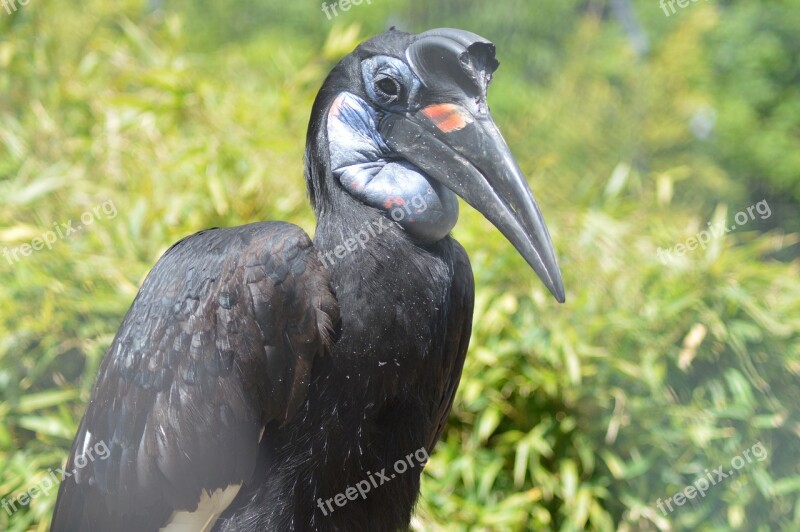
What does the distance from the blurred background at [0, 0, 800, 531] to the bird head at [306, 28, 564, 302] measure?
1.05 metres

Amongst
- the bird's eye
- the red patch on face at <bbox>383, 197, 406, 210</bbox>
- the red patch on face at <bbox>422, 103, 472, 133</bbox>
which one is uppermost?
the bird's eye

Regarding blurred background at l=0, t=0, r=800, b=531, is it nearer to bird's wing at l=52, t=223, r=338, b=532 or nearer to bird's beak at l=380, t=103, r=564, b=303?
bird's wing at l=52, t=223, r=338, b=532

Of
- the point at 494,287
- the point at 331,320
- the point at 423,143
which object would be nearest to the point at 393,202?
the point at 423,143

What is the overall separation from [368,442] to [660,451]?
4.66ft

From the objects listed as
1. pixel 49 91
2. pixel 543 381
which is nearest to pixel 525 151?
pixel 543 381

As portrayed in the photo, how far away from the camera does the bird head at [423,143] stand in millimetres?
1593

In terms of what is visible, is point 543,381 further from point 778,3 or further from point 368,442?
point 778,3

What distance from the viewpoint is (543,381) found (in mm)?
2795

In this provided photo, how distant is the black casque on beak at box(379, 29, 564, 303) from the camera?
1582 mm

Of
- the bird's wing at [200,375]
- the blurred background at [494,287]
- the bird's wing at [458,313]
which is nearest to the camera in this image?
the bird's wing at [200,375]

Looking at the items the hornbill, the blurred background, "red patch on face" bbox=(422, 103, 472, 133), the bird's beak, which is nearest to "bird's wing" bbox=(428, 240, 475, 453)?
the hornbill

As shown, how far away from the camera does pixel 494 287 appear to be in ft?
9.79

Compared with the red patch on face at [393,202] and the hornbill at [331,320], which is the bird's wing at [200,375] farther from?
A: the red patch on face at [393,202]

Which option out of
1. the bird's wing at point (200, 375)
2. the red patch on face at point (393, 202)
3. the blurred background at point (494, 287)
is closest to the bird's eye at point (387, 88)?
the red patch on face at point (393, 202)
